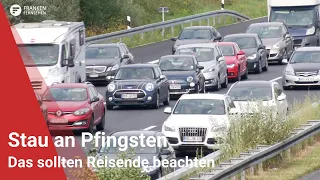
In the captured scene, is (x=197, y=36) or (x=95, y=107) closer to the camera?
(x=95, y=107)

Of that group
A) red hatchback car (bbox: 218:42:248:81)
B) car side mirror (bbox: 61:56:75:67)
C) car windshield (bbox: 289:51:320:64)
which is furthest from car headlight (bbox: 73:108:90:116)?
red hatchback car (bbox: 218:42:248:81)

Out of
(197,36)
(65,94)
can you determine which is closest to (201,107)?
(65,94)

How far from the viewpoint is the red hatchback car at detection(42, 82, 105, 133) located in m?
31.5

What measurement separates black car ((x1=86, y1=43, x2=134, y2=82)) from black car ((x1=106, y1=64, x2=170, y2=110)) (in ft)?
15.4

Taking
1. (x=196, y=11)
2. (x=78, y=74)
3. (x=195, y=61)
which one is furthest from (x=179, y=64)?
(x=196, y=11)

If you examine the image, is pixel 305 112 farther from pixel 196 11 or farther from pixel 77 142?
pixel 196 11

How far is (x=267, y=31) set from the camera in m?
53.7

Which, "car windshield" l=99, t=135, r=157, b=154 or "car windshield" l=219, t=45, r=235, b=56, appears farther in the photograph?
"car windshield" l=219, t=45, r=235, b=56

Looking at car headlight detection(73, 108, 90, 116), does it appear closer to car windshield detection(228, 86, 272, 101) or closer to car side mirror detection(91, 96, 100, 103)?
car side mirror detection(91, 96, 100, 103)

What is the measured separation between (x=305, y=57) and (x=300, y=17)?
12057 mm

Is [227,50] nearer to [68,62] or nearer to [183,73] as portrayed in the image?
[183,73]

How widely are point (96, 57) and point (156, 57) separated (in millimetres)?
7549

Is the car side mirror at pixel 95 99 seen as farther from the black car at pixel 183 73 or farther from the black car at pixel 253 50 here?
the black car at pixel 253 50

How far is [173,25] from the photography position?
6000 centimetres
